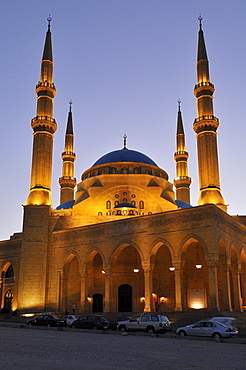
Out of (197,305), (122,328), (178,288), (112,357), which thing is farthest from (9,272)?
(112,357)

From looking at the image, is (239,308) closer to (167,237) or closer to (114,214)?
(167,237)

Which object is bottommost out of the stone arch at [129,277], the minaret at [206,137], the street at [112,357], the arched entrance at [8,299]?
the street at [112,357]

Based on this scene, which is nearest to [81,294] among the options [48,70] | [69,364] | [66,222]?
[66,222]

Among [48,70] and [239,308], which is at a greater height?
[48,70]

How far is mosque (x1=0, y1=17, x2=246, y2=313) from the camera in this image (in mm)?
25375

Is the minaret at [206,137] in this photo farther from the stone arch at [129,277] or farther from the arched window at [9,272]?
the arched window at [9,272]

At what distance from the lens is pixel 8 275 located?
118ft

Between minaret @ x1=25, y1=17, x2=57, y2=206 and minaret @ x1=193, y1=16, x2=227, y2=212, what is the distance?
11.7 meters

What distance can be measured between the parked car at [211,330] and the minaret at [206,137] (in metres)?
14.2

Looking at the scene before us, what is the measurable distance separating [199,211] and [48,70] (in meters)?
19.2

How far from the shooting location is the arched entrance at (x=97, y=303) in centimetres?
3052

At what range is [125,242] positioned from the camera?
2748 cm

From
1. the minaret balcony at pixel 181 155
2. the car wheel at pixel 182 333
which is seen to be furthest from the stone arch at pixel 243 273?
the minaret balcony at pixel 181 155

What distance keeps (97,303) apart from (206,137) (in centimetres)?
1479
